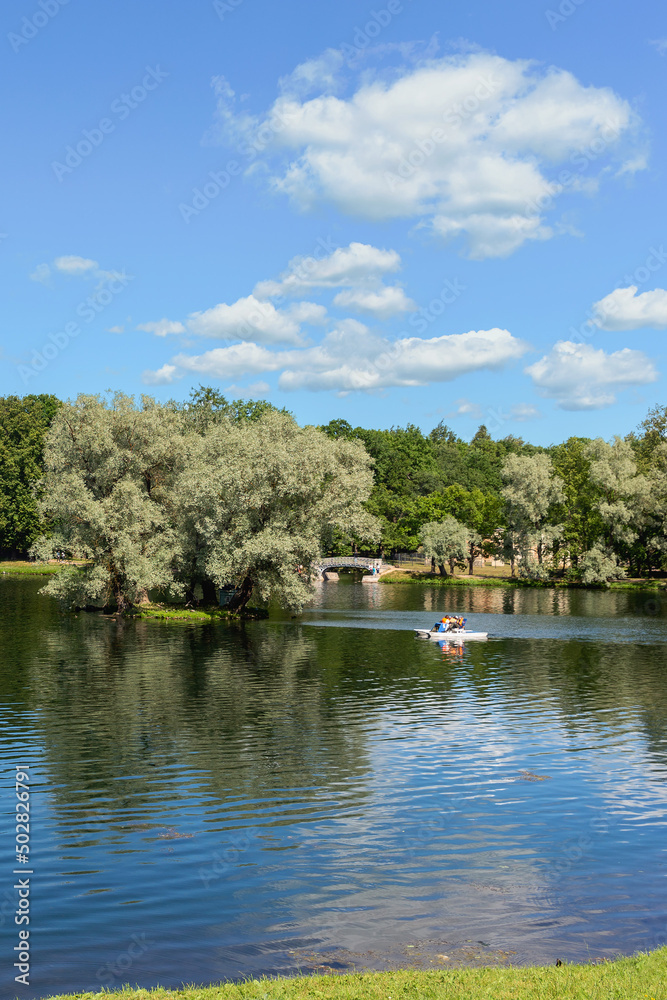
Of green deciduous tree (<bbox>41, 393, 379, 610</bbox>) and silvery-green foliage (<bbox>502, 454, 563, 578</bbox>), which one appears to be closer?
green deciduous tree (<bbox>41, 393, 379, 610</bbox>)

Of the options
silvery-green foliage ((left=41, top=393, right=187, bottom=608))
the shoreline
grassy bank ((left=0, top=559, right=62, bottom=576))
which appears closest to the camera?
silvery-green foliage ((left=41, top=393, right=187, bottom=608))

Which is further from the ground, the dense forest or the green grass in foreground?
the dense forest

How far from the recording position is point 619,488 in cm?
12400

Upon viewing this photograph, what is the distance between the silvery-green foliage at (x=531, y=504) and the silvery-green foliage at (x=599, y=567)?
5.98 metres

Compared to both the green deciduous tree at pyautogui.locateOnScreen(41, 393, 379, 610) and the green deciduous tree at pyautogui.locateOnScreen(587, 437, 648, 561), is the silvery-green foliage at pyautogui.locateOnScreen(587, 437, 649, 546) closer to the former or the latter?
the green deciduous tree at pyautogui.locateOnScreen(587, 437, 648, 561)

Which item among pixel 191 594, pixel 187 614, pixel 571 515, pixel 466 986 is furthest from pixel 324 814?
pixel 571 515

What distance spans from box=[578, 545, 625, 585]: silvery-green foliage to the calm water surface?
76393 mm

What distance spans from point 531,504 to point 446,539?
15249 millimetres

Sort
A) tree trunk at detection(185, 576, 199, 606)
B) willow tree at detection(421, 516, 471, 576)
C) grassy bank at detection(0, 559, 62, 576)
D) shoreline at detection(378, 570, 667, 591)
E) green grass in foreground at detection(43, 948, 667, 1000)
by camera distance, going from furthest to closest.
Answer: grassy bank at detection(0, 559, 62, 576) → willow tree at detection(421, 516, 471, 576) → shoreline at detection(378, 570, 667, 591) → tree trunk at detection(185, 576, 199, 606) → green grass in foreground at detection(43, 948, 667, 1000)

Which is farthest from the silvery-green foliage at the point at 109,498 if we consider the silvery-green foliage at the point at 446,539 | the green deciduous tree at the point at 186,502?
the silvery-green foliage at the point at 446,539

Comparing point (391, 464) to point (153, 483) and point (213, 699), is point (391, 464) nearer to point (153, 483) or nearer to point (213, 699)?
point (153, 483)

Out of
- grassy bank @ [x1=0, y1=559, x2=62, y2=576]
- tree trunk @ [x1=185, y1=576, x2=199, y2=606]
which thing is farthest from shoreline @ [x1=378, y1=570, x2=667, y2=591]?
tree trunk @ [x1=185, y1=576, x2=199, y2=606]

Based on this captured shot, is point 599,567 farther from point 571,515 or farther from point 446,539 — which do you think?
point 446,539

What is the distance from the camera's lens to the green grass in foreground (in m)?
12.0
